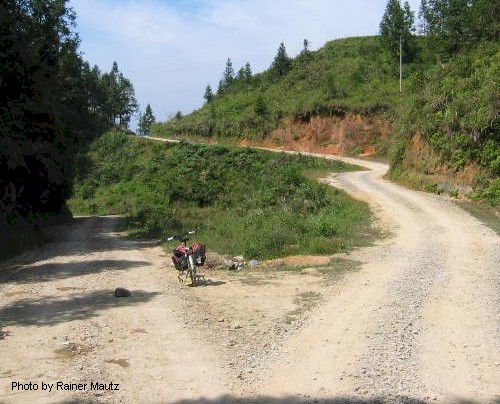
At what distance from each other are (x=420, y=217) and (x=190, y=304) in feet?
39.2

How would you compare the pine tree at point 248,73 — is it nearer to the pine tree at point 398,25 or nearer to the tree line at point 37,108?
the pine tree at point 398,25

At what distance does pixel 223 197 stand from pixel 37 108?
62.1 ft

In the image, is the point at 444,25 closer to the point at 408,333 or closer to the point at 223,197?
the point at 223,197

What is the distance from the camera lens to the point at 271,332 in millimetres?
8117

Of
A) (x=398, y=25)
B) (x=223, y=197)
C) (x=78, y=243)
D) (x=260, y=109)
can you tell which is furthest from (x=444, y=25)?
(x=78, y=243)

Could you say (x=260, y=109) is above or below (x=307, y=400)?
above

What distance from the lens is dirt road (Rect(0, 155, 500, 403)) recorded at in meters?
6.04

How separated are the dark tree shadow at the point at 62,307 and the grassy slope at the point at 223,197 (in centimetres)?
539

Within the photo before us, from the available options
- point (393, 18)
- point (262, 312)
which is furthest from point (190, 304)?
point (393, 18)

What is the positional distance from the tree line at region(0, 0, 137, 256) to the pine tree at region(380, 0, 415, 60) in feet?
133

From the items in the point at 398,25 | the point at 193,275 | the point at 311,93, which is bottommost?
the point at 193,275

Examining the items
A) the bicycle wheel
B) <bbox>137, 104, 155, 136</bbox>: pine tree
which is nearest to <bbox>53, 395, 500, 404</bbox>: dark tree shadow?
the bicycle wheel

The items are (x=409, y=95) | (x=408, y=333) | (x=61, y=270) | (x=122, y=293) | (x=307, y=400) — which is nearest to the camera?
(x=307, y=400)

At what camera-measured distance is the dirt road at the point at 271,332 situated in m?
6.04
